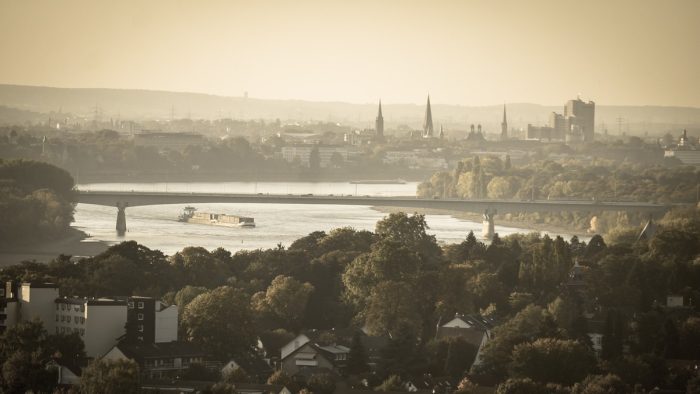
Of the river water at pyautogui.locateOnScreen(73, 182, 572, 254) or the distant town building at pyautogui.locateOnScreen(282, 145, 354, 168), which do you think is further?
the distant town building at pyautogui.locateOnScreen(282, 145, 354, 168)

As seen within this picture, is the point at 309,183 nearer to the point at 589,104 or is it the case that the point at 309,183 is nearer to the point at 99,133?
the point at 99,133

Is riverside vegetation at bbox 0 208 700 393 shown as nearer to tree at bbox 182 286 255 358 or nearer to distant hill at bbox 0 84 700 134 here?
tree at bbox 182 286 255 358

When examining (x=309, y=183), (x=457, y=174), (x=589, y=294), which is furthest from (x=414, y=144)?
(x=589, y=294)

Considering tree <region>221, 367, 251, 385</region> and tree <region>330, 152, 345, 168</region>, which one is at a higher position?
tree <region>330, 152, 345, 168</region>

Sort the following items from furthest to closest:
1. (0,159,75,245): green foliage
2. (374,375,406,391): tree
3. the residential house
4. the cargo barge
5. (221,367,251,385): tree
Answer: the cargo barge
(0,159,75,245): green foliage
the residential house
(221,367,251,385): tree
(374,375,406,391): tree

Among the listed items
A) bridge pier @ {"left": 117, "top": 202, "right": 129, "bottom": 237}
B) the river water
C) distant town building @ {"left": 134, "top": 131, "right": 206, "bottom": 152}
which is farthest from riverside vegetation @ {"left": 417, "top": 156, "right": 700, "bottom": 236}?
distant town building @ {"left": 134, "top": 131, "right": 206, "bottom": 152}

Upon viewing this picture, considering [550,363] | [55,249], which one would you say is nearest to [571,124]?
[55,249]
